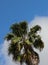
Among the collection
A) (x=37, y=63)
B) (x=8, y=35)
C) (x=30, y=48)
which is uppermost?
(x=8, y=35)

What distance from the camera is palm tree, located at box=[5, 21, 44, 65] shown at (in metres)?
31.9

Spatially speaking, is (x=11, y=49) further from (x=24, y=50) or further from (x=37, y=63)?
(x=37, y=63)

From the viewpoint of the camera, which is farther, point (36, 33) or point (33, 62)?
point (36, 33)

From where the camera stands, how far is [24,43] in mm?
32844

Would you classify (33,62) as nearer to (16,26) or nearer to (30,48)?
(30,48)

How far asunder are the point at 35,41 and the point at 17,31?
2.44m

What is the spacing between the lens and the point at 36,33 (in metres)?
35.1

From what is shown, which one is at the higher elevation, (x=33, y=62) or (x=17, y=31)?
(x=17, y=31)

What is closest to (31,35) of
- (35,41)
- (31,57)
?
(35,41)

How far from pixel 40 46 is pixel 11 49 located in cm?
332

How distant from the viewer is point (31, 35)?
34125 mm

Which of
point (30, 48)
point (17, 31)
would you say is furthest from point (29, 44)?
point (17, 31)

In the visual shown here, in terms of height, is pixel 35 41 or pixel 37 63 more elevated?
pixel 35 41

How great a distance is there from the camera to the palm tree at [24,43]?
31938mm
